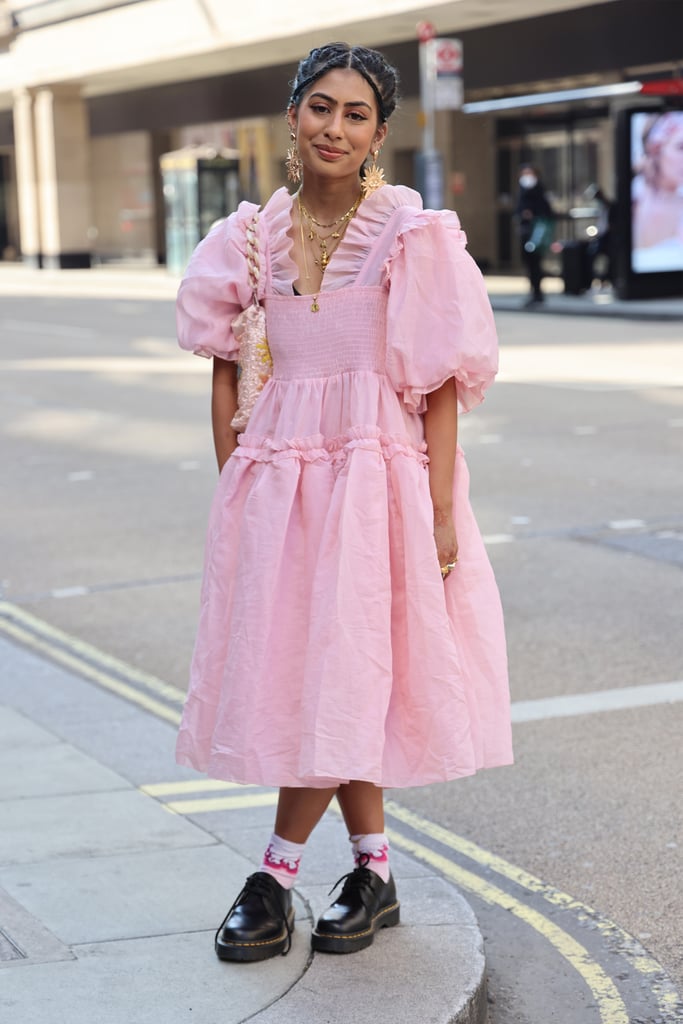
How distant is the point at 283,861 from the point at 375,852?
8.2 inches

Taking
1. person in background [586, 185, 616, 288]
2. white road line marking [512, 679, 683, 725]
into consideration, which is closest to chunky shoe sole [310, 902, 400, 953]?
white road line marking [512, 679, 683, 725]

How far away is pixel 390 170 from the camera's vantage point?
3641 centimetres

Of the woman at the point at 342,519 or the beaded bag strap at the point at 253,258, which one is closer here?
the woman at the point at 342,519

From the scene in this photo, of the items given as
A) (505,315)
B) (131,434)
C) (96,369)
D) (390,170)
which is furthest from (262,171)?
(131,434)

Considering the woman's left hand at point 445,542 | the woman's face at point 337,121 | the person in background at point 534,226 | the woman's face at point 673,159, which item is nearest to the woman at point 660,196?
the woman's face at point 673,159

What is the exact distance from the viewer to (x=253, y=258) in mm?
3557

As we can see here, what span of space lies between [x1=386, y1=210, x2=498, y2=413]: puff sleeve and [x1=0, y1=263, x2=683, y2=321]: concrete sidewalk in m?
19.3

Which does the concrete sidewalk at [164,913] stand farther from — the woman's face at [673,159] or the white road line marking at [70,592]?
the woman's face at [673,159]

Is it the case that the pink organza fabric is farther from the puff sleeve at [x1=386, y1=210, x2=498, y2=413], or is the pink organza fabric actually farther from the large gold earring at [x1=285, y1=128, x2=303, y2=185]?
the large gold earring at [x1=285, y1=128, x2=303, y2=185]

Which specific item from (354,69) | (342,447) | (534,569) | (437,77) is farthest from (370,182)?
(437,77)

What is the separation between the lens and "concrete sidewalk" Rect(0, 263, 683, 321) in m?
23.9

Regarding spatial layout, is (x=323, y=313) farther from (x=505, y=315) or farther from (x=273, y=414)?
(x=505, y=315)

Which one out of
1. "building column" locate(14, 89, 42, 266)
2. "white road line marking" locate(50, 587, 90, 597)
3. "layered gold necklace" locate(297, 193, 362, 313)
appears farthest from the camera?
"building column" locate(14, 89, 42, 266)

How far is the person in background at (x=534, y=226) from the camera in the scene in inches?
981
